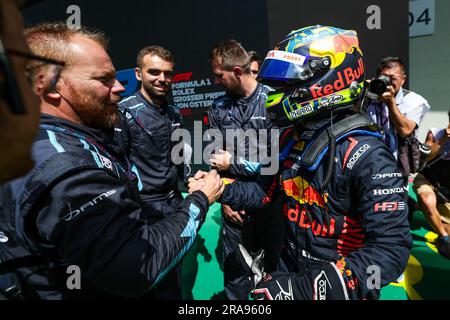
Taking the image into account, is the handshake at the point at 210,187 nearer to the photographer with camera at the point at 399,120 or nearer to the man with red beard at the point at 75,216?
the man with red beard at the point at 75,216

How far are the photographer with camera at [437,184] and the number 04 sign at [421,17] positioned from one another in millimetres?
2928

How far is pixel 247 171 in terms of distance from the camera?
295 centimetres

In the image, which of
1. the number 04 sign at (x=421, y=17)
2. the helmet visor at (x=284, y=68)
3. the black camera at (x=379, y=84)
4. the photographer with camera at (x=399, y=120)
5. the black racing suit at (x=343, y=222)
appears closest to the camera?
the black racing suit at (x=343, y=222)

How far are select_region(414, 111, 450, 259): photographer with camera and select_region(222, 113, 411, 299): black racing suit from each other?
196 cm

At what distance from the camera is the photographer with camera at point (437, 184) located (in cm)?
295

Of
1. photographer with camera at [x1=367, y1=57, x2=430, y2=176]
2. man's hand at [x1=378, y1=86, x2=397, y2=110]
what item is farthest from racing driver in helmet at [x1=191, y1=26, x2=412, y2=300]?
photographer with camera at [x1=367, y1=57, x2=430, y2=176]

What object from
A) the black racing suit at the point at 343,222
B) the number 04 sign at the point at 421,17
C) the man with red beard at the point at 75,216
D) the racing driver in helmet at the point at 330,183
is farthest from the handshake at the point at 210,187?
the number 04 sign at the point at 421,17

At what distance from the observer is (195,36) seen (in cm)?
612

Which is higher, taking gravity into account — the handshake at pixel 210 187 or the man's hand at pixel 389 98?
the man's hand at pixel 389 98

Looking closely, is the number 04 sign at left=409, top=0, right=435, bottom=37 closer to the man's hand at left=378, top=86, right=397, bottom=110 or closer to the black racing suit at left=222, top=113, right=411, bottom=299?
the man's hand at left=378, top=86, right=397, bottom=110

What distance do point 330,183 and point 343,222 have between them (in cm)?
18

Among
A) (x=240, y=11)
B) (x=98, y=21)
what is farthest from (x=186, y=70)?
(x=98, y=21)

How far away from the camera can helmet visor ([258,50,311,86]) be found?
1552 mm

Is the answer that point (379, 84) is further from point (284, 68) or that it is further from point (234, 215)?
point (234, 215)
